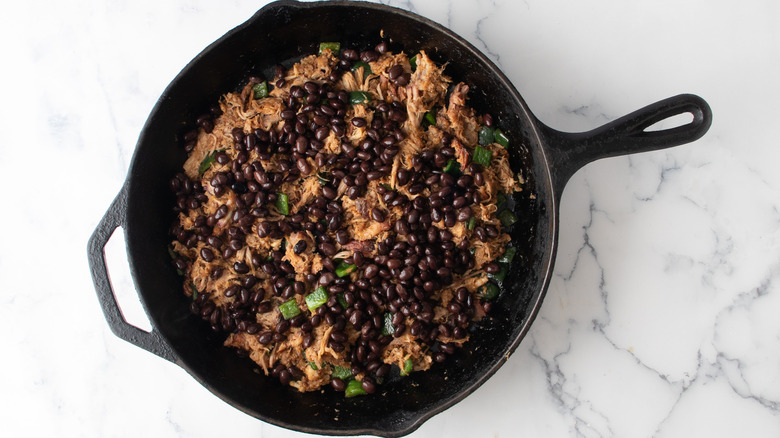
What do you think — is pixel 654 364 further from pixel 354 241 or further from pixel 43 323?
pixel 43 323

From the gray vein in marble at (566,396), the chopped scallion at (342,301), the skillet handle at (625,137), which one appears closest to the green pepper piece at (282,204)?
the chopped scallion at (342,301)

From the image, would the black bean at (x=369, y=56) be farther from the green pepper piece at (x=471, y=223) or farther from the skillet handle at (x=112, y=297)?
the skillet handle at (x=112, y=297)

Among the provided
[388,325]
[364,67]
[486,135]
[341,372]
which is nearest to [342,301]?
[388,325]

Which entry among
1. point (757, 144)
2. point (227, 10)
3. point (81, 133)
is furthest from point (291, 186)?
point (757, 144)

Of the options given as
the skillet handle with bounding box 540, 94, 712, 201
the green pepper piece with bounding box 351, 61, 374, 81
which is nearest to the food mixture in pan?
the green pepper piece with bounding box 351, 61, 374, 81

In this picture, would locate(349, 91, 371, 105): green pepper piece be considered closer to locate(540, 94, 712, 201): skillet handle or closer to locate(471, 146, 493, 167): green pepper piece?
locate(471, 146, 493, 167): green pepper piece
